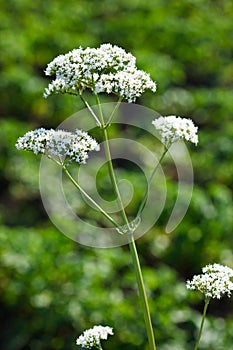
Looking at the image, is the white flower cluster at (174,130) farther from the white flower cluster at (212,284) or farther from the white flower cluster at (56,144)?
the white flower cluster at (212,284)

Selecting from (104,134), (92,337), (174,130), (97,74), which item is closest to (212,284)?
(92,337)

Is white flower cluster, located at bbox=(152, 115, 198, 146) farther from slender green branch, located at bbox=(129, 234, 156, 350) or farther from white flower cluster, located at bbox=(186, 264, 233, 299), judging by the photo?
white flower cluster, located at bbox=(186, 264, 233, 299)

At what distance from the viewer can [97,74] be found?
3.53 metres

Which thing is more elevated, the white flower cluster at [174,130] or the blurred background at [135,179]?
the blurred background at [135,179]

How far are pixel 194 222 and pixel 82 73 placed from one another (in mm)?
7322

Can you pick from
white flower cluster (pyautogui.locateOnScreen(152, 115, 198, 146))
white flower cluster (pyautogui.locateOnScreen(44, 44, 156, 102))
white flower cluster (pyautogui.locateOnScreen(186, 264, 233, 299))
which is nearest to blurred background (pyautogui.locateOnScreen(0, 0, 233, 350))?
white flower cluster (pyautogui.locateOnScreen(186, 264, 233, 299))

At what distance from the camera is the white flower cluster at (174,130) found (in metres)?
3.59

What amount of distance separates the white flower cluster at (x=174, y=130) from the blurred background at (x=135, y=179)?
440cm

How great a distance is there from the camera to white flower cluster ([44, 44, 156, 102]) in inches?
138

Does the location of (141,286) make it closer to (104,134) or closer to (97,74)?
(104,134)

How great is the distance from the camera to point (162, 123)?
364 cm

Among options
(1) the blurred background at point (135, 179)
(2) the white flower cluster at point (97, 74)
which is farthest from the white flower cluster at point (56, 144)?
(1) the blurred background at point (135, 179)

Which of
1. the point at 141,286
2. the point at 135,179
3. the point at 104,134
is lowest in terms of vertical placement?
the point at 141,286

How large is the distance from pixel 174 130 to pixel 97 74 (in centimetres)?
51
